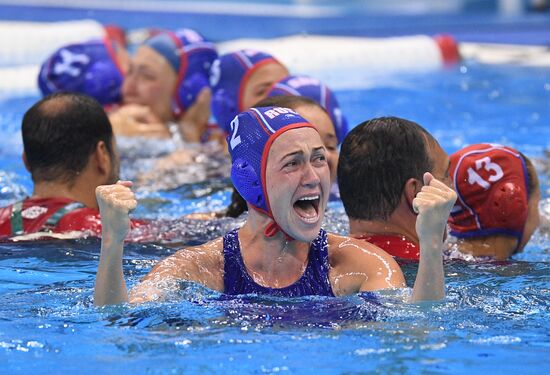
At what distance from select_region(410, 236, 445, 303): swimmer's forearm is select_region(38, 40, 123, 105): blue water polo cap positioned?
5.16 m

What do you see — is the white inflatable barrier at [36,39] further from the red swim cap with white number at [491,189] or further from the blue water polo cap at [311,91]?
the red swim cap with white number at [491,189]

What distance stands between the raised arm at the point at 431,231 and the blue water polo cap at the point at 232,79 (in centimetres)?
362

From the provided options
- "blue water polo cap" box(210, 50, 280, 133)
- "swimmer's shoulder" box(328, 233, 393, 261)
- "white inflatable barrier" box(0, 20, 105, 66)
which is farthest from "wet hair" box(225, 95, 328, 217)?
"white inflatable barrier" box(0, 20, 105, 66)

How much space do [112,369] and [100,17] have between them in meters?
11.5

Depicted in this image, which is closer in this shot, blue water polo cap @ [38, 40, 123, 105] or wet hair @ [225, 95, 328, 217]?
wet hair @ [225, 95, 328, 217]

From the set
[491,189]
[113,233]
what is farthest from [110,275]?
[491,189]

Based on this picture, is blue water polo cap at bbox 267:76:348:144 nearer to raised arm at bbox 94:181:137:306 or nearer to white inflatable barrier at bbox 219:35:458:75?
raised arm at bbox 94:181:137:306

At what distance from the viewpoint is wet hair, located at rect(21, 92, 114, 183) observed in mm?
5023

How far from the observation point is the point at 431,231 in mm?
3480

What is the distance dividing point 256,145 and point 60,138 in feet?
5.12

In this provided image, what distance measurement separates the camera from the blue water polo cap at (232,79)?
7090mm

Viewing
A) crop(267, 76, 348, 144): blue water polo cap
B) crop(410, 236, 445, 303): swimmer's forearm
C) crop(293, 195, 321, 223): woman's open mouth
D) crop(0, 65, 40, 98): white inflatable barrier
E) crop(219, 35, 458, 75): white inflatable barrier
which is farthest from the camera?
crop(219, 35, 458, 75): white inflatable barrier

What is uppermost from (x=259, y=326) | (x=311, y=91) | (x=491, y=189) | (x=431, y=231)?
(x=311, y=91)

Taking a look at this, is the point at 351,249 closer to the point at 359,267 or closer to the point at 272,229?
the point at 359,267
